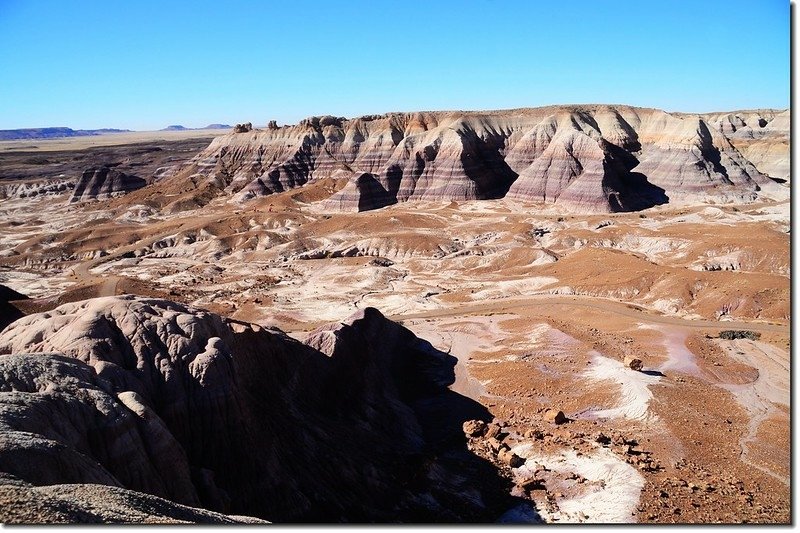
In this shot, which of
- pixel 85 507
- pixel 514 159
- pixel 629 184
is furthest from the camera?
pixel 514 159

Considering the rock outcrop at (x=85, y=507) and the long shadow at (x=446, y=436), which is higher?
the rock outcrop at (x=85, y=507)

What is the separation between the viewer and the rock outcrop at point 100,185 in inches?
4564

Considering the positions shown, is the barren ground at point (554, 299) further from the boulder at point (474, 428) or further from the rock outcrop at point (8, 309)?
the rock outcrop at point (8, 309)

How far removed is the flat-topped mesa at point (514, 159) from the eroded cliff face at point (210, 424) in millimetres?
67050

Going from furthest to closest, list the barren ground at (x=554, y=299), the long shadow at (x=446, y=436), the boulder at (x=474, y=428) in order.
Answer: the boulder at (x=474, y=428)
the barren ground at (x=554, y=299)
the long shadow at (x=446, y=436)

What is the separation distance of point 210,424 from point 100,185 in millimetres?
118123

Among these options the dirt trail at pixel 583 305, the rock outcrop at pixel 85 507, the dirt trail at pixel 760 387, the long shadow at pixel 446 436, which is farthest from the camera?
Answer: the dirt trail at pixel 583 305

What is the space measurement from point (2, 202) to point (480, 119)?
105 m

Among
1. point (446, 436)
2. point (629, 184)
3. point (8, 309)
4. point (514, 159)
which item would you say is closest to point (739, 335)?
point (446, 436)

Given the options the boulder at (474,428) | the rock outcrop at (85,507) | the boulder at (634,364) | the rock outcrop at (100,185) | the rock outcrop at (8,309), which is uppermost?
the rock outcrop at (100,185)

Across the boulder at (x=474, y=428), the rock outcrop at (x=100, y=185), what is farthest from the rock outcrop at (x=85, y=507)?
the rock outcrop at (x=100, y=185)

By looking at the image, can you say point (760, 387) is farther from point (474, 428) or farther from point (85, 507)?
point (85, 507)

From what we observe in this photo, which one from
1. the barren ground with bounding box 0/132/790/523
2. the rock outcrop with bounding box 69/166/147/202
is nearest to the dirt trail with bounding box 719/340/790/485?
the barren ground with bounding box 0/132/790/523

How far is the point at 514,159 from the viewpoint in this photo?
332 ft
